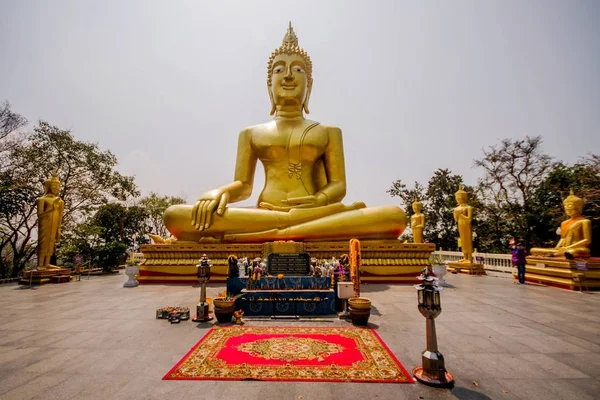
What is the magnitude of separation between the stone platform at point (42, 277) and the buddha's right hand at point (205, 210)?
4.57m

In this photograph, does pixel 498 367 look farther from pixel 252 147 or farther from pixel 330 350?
pixel 252 147

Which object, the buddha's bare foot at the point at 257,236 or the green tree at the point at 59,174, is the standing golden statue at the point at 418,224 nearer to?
the buddha's bare foot at the point at 257,236

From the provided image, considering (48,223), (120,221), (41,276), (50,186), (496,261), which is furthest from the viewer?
(120,221)

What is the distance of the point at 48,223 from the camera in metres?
10.2

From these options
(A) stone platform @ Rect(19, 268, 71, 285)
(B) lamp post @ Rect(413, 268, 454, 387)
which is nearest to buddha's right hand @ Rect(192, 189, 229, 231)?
(A) stone platform @ Rect(19, 268, 71, 285)

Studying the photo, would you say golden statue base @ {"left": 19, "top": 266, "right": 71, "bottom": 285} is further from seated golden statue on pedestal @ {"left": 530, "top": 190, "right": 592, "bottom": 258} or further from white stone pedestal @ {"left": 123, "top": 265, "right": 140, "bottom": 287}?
seated golden statue on pedestal @ {"left": 530, "top": 190, "right": 592, "bottom": 258}

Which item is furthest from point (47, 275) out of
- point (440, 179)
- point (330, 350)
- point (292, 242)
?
point (440, 179)

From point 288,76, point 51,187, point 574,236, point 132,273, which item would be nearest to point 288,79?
point 288,76

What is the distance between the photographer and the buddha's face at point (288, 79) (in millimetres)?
11742

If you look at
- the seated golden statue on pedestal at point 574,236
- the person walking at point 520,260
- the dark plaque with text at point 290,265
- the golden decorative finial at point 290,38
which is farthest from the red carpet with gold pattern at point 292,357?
the golden decorative finial at point 290,38

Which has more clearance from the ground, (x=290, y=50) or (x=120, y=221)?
(x=290, y=50)

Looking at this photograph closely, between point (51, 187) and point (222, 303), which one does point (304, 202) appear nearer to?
point (222, 303)

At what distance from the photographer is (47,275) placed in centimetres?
951

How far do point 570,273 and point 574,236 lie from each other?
1.44 metres
